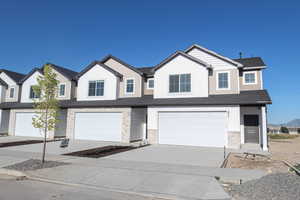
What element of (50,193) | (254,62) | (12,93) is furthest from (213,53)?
(12,93)

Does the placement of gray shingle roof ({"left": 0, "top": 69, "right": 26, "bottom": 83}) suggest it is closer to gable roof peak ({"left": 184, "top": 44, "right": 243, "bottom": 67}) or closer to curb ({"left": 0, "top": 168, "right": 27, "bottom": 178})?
curb ({"left": 0, "top": 168, "right": 27, "bottom": 178})

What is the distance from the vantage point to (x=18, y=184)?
22.0 ft

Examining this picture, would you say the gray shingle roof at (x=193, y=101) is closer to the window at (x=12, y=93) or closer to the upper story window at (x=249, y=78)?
the upper story window at (x=249, y=78)

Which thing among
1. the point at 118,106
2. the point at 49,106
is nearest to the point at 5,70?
the point at 118,106

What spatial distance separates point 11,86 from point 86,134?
47.4 feet

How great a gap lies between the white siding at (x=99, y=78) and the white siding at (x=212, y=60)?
820cm

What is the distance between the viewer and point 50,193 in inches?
231

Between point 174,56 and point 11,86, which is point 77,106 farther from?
point 11,86

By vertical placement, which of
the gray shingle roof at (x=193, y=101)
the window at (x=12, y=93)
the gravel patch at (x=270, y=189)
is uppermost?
the window at (x=12, y=93)

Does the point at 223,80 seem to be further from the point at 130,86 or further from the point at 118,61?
the point at 118,61

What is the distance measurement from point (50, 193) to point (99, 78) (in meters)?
15.8

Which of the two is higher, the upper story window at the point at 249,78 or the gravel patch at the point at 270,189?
the upper story window at the point at 249,78

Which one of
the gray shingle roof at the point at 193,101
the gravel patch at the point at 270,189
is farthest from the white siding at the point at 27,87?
the gravel patch at the point at 270,189

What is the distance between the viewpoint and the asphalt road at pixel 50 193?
18.2 ft
